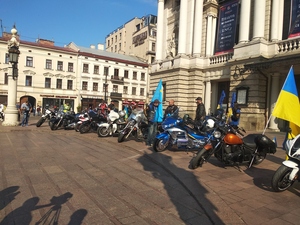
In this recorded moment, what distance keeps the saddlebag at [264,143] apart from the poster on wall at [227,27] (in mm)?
13920

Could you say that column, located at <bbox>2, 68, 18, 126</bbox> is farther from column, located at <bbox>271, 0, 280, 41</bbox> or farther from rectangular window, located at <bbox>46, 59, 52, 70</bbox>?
rectangular window, located at <bbox>46, 59, 52, 70</bbox>

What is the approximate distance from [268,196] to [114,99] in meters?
43.2

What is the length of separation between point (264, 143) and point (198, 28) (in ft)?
57.3

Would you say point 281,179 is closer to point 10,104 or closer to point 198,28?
point 10,104

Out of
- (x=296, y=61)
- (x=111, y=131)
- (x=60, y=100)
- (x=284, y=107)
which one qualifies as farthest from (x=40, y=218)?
(x=60, y=100)

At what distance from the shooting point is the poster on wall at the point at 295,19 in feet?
44.1

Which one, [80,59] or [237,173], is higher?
[80,59]

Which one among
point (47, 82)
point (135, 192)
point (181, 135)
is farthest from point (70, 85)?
point (135, 192)

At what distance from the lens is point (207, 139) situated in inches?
254

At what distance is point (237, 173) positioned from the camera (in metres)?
5.11

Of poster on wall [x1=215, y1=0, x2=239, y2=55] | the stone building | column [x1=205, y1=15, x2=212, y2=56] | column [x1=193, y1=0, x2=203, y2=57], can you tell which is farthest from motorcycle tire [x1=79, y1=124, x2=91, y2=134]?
column [x1=205, y1=15, x2=212, y2=56]

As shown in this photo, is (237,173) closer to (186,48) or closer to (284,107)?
(284,107)

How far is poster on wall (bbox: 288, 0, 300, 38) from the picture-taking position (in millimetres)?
13438

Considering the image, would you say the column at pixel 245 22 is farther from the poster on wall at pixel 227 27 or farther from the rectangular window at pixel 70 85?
the rectangular window at pixel 70 85
